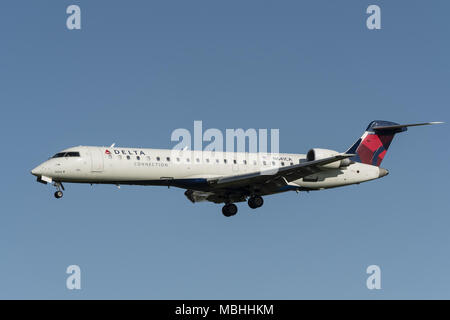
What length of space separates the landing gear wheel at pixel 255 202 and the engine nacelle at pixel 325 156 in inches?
129

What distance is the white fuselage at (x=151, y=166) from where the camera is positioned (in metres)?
38.3

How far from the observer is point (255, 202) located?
4262 cm

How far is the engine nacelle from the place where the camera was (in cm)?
4122

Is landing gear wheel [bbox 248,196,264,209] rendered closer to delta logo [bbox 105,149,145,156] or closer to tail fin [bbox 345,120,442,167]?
tail fin [bbox 345,120,442,167]

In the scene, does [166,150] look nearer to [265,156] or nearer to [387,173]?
[265,156]

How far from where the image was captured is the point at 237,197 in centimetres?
4334

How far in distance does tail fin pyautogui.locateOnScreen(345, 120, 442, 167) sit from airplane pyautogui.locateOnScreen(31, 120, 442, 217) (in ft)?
0.18

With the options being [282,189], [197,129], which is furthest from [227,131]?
[282,189]

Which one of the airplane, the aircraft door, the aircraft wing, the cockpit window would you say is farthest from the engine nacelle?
the cockpit window

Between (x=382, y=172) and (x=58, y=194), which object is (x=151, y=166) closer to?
(x=58, y=194)

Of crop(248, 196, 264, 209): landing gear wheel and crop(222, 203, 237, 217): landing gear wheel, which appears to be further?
crop(222, 203, 237, 217): landing gear wheel

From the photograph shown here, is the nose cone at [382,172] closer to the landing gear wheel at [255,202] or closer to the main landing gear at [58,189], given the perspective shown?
the landing gear wheel at [255,202]

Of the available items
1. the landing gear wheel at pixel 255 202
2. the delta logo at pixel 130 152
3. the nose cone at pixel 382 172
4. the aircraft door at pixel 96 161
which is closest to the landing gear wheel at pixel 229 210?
the landing gear wheel at pixel 255 202
